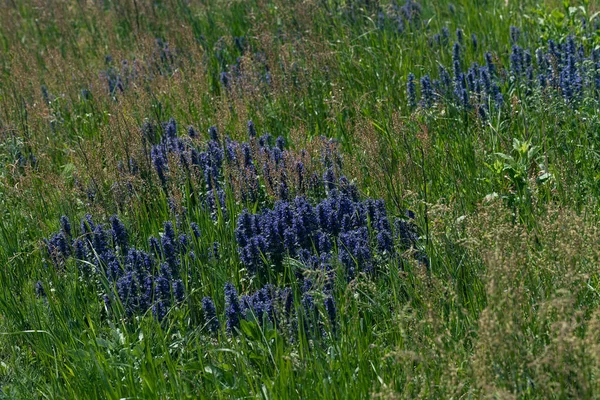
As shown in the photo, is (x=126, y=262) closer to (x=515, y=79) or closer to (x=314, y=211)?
(x=314, y=211)

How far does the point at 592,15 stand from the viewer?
20.2ft

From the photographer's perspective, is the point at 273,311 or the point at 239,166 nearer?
the point at 273,311

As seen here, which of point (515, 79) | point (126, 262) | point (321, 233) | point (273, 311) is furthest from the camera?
point (515, 79)

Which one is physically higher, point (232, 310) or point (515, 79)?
point (515, 79)

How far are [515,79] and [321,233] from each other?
7.22 feet

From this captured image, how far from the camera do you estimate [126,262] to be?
4.50 meters

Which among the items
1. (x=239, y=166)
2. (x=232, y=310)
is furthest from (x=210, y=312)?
(x=239, y=166)

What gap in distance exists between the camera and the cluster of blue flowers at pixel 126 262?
4.14m

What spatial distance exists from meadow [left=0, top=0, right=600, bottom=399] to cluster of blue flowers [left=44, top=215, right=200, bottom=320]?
15mm

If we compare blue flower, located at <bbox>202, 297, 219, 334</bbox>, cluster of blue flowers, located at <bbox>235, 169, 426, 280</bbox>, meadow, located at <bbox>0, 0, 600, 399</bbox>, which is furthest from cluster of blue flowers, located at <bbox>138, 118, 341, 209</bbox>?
blue flower, located at <bbox>202, 297, 219, 334</bbox>

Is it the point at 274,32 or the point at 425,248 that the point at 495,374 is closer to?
the point at 425,248

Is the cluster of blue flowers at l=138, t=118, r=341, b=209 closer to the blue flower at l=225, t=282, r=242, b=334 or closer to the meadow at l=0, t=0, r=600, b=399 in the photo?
the meadow at l=0, t=0, r=600, b=399

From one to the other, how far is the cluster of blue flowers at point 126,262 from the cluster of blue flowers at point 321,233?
1.11 ft

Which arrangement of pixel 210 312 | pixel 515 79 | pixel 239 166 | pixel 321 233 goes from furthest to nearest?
pixel 515 79 → pixel 239 166 → pixel 321 233 → pixel 210 312
